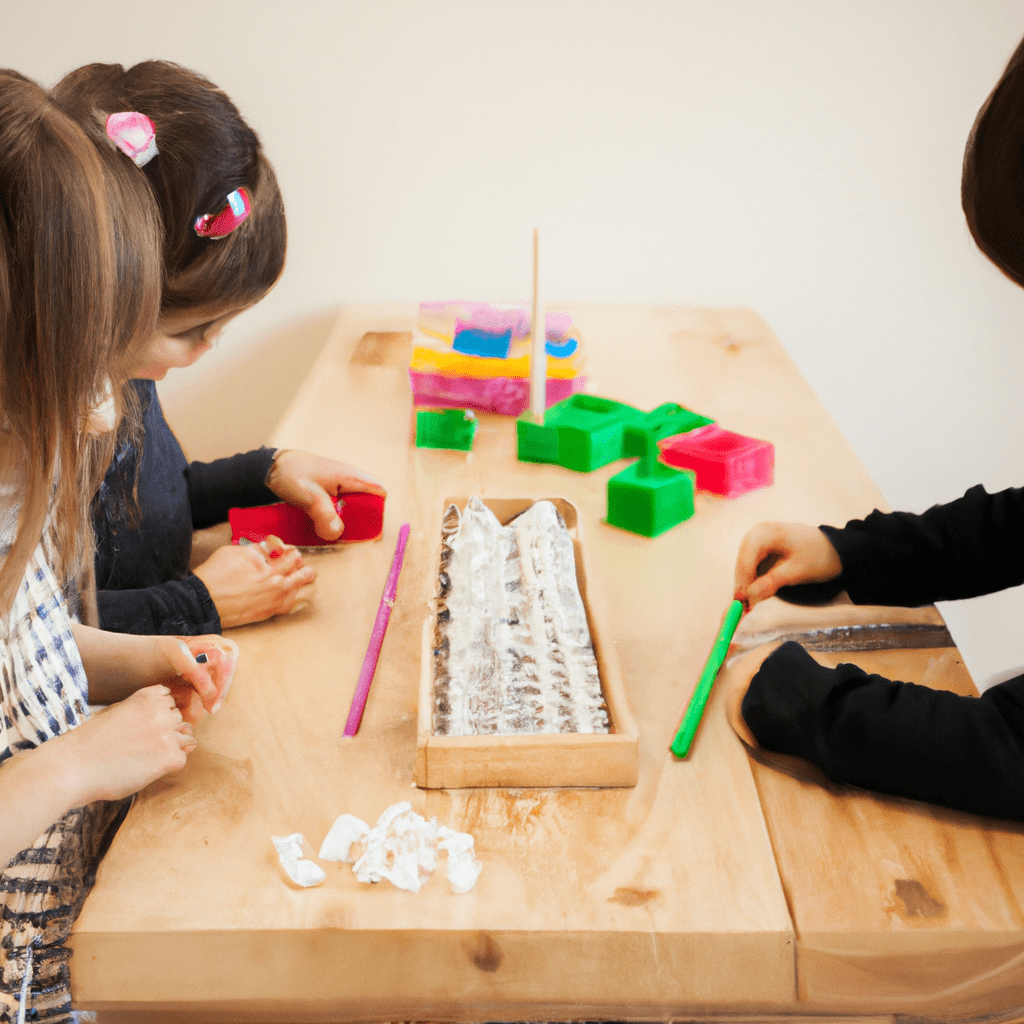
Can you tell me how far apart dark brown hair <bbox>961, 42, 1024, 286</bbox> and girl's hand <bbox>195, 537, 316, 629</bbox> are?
1.93 ft

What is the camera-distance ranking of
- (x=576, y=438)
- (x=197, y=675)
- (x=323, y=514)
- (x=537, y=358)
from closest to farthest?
(x=197, y=675) < (x=323, y=514) < (x=576, y=438) < (x=537, y=358)

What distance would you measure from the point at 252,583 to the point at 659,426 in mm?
495

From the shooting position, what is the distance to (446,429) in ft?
3.53

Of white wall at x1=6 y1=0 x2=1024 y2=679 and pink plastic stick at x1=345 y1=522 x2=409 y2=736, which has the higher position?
white wall at x1=6 y1=0 x2=1024 y2=679

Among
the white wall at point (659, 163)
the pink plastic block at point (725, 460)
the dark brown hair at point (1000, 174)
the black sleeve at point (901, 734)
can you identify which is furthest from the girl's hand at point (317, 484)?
the white wall at point (659, 163)

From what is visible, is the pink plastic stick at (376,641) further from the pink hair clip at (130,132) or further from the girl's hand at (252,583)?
the pink hair clip at (130,132)

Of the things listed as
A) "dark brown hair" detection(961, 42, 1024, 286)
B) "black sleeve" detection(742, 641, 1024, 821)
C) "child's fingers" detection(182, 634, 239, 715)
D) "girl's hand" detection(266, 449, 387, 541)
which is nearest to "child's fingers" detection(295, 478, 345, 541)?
"girl's hand" detection(266, 449, 387, 541)

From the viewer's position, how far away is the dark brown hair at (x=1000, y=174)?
0.65 meters

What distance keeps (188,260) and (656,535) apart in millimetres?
470

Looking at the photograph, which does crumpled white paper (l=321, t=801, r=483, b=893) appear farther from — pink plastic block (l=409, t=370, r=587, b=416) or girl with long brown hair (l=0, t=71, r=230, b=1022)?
pink plastic block (l=409, t=370, r=587, b=416)

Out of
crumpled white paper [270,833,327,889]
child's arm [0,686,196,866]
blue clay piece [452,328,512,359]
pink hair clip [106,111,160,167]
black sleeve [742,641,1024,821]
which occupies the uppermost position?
pink hair clip [106,111,160,167]

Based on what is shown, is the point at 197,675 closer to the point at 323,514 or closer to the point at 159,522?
the point at 323,514

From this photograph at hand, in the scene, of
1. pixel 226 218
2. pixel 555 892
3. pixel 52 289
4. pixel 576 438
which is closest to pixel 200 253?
pixel 226 218

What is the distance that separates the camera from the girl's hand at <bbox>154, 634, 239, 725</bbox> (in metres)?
0.62
